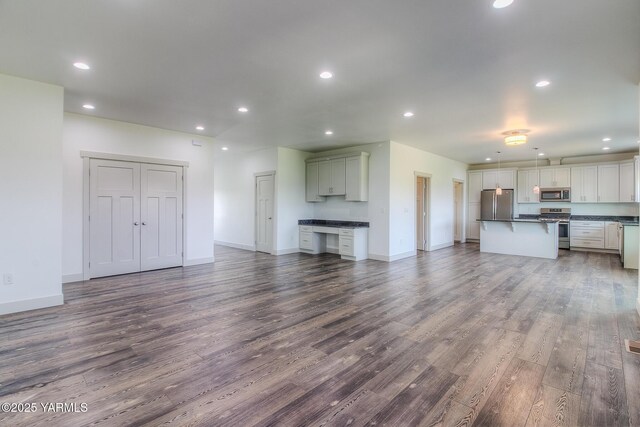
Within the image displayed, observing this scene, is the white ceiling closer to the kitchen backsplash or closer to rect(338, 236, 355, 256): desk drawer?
rect(338, 236, 355, 256): desk drawer

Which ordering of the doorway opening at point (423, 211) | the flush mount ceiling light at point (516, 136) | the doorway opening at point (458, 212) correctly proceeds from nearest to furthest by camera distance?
the flush mount ceiling light at point (516, 136)
the doorway opening at point (423, 211)
the doorway opening at point (458, 212)

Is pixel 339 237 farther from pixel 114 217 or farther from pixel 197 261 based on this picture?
pixel 114 217

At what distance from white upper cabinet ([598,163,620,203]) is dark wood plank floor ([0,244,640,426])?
16.1 ft

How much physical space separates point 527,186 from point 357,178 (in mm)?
6132

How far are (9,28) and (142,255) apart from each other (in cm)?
401

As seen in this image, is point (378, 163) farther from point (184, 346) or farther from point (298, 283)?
point (184, 346)

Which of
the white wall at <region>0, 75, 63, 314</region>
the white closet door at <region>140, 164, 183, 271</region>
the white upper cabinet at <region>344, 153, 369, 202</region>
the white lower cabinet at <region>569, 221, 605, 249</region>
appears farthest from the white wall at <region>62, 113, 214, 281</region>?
the white lower cabinet at <region>569, 221, 605, 249</region>

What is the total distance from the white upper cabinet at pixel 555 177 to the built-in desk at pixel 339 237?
6213 mm

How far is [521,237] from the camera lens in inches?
305

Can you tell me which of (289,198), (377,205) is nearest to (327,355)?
(377,205)

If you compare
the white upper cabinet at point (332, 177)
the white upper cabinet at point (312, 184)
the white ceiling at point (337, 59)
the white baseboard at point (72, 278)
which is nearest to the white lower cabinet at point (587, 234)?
the white ceiling at point (337, 59)

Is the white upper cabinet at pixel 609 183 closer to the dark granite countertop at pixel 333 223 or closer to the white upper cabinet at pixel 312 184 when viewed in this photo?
the dark granite countertop at pixel 333 223

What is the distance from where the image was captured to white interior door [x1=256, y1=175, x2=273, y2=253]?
26.3 ft

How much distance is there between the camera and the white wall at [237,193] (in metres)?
8.41
